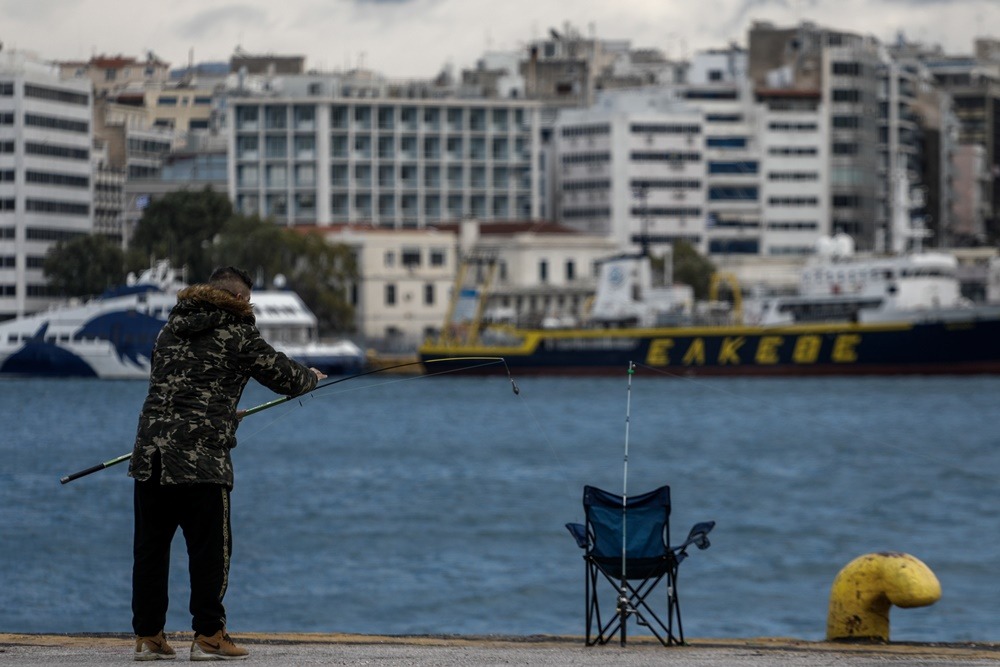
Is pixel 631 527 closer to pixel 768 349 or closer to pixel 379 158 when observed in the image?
pixel 768 349

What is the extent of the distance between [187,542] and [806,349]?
228ft

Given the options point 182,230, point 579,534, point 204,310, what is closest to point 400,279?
point 182,230

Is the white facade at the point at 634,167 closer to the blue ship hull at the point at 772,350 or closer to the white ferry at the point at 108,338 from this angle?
the blue ship hull at the point at 772,350

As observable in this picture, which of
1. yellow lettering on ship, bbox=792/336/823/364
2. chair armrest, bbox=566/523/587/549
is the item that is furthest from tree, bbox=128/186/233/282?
chair armrest, bbox=566/523/587/549

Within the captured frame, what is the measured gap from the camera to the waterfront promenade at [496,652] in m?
8.27

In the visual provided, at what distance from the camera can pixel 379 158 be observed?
367ft

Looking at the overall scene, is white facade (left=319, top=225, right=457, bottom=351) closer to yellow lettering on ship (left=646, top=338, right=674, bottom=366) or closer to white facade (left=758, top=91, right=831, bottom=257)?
yellow lettering on ship (left=646, top=338, right=674, bottom=366)

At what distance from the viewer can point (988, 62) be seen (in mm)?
162500

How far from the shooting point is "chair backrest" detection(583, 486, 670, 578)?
891cm

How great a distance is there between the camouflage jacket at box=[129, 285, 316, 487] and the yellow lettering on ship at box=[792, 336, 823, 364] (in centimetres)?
6902

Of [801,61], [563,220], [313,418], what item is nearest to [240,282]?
[313,418]

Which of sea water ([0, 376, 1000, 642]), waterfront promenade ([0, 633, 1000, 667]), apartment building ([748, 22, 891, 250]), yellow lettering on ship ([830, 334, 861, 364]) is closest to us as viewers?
waterfront promenade ([0, 633, 1000, 667])

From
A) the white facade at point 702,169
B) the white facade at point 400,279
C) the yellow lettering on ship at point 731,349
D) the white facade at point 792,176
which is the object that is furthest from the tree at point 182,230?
the white facade at point 792,176

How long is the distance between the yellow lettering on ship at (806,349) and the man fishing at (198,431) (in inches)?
2715
